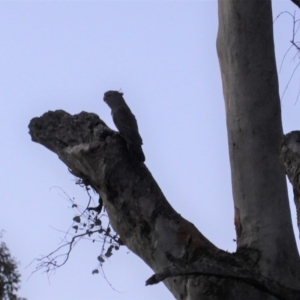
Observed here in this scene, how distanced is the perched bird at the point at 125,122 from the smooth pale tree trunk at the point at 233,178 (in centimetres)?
18

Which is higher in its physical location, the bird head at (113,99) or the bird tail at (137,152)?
the bird head at (113,99)

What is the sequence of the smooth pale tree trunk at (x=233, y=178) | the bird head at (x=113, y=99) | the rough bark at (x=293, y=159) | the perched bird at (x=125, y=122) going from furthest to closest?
the bird head at (x=113, y=99) → the perched bird at (x=125, y=122) → the smooth pale tree trunk at (x=233, y=178) → the rough bark at (x=293, y=159)

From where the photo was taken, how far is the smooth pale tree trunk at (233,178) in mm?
4512

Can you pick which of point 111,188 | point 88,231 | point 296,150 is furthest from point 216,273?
point 88,231

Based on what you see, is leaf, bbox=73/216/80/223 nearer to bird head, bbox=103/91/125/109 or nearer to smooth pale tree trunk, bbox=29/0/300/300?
smooth pale tree trunk, bbox=29/0/300/300

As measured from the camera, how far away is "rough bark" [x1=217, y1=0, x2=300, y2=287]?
470cm

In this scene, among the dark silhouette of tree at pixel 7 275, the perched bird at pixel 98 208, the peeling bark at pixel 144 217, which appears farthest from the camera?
the dark silhouette of tree at pixel 7 275

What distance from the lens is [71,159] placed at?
16.4 ft

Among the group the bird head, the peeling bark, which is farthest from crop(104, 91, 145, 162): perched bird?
the peeling bark

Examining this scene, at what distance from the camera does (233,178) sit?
5008 mm

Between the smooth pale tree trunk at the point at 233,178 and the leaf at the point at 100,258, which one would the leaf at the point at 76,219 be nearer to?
the leaf at the point at 100,258

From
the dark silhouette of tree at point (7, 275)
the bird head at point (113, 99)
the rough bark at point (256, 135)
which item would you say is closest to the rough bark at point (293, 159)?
the rough bark at point (256, 135)

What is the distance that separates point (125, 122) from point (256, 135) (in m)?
1.64

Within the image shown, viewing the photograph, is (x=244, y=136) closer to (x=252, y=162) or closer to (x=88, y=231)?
(x=252, y=162)
